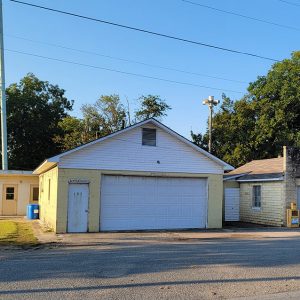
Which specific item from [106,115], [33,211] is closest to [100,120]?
[106,115]

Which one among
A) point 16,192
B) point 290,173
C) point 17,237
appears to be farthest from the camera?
point 16,192

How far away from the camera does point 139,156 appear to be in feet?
66.8

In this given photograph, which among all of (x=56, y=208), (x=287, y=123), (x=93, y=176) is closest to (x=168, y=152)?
(x=93, y=176)

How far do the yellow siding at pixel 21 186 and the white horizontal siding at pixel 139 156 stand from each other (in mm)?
12128

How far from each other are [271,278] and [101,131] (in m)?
37.7

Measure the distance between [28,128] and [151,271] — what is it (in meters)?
40.9

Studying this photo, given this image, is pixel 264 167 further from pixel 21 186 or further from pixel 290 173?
pixel 21 186

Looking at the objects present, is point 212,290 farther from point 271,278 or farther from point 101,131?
point 101,131

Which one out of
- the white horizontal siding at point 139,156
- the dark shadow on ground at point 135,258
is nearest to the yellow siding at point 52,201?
the white horizontal siding at point 139,156

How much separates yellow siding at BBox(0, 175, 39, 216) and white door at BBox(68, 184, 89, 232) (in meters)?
11.9

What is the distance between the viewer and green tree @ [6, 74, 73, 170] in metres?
47.8

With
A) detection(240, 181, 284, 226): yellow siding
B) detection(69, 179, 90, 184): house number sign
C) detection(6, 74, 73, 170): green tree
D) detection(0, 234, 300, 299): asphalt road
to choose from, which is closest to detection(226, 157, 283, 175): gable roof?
detection(240, 181, 284, 226): yellow siding

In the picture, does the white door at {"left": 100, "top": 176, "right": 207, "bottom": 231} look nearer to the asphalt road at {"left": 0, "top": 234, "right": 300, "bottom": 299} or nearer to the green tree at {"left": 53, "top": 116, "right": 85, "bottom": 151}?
the asphalt road at {"left": 0, "top": 234, "right": 300, "bottom": 299}

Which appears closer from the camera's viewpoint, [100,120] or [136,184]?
[136,184]
